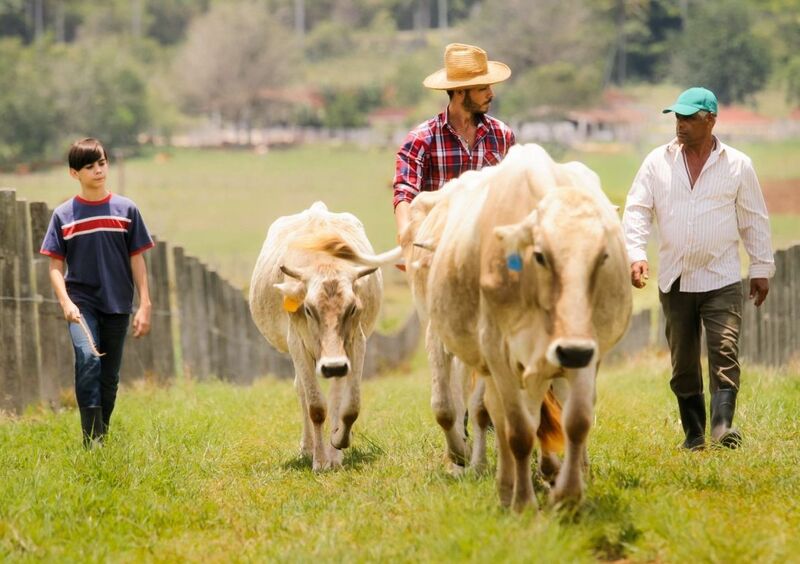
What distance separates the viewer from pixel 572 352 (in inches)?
211

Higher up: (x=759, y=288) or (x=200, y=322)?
(x=759, y=288)

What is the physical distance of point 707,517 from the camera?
225 inches

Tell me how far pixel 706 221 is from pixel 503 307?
2468 mm

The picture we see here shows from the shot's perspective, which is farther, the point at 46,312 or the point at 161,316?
the point at 161,316

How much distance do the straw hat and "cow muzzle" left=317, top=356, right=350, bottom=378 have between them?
1893 millimetres

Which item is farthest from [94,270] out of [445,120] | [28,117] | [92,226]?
[28,117]

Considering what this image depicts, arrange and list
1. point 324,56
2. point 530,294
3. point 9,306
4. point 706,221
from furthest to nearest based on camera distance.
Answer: point 324,56, point 9,306, point 706,221, point 530,294

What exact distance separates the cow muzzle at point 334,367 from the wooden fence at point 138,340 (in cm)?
397

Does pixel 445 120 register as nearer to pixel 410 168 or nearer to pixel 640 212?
pixel 410 168

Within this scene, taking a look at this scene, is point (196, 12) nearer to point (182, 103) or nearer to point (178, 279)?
point (182, 103)

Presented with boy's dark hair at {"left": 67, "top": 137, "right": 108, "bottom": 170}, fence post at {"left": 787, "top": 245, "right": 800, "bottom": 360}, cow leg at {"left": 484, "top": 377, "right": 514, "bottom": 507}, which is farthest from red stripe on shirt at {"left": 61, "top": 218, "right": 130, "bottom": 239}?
fence post at {"left": 787, "top": 245, "right": 800, "bottom": 360}

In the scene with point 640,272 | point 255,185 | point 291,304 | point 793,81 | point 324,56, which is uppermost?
point 640,272

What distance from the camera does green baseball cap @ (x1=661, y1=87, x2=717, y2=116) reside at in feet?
25.2

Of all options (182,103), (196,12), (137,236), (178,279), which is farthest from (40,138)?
(137,236)
